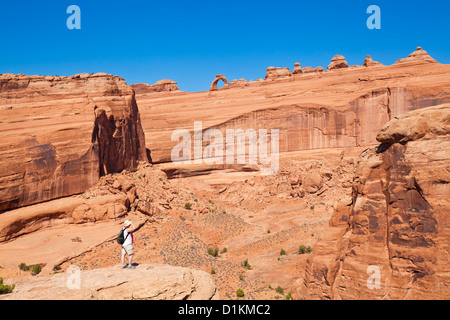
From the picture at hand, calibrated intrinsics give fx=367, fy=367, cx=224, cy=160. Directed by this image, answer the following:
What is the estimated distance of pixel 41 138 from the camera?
2269 centimetres

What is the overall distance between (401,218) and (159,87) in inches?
2104

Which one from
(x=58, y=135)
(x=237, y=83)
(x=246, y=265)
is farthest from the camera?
(x=237, y=83)

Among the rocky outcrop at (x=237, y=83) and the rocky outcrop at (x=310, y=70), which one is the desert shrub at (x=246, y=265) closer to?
the rocky outcrop at (x=237, y=83)

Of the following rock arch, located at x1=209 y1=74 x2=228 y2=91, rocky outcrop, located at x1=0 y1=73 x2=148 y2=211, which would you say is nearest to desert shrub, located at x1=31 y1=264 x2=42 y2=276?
rocky outcrop, located at x1=0 y1=73 x2=148 y2=211

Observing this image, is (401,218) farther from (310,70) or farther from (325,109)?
(310,70)

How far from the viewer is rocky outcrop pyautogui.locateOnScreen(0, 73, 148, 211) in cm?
2144

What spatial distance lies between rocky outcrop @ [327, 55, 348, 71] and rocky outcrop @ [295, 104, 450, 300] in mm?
40726

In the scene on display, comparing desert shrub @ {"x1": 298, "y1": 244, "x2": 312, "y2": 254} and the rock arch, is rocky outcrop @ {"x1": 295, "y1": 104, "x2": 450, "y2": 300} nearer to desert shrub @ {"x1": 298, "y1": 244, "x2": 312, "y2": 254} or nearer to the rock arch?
desert shrub @ {"x1": 298, "y1": 244, "x2": 312, "y2": 254}

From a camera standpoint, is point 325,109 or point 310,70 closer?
point 325,109

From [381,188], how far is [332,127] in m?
27.6

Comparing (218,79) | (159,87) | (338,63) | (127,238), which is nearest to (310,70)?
(338,63)

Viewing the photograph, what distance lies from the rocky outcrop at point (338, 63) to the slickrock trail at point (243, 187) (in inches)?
7.0

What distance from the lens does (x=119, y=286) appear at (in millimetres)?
9352

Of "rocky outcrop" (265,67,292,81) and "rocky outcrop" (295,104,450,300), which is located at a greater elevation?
"rocky outcrop" (265,67,292,81)
